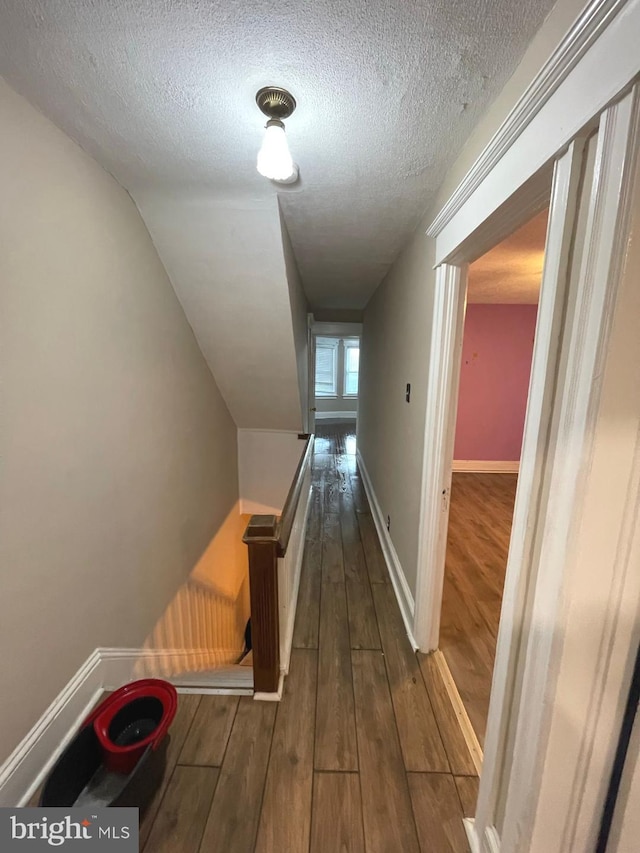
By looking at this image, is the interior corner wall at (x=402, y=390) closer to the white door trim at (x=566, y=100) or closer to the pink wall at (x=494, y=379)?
the white door trim at (x=566, y=100)

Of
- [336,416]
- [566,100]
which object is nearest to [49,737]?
[566,100]

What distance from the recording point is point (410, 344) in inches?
83.2

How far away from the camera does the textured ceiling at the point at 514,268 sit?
208 cm

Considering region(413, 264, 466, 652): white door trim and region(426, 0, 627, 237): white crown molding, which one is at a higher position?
region(426, 0, 627, 237): white crown molding

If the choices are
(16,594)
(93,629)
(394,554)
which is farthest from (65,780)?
(394,554)

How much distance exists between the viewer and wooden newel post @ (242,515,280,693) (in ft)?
4.64

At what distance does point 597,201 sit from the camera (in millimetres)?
625

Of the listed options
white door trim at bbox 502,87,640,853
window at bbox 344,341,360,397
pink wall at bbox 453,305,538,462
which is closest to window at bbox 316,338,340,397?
window at bbox 344,341,360,397

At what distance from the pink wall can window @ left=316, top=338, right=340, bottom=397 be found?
186 inches

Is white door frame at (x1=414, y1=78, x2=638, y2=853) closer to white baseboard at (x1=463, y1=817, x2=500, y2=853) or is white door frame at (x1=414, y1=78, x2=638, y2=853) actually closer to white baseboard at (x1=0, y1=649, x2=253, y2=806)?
white baseboard at (x1=463, y1=817, x2=500, y2=853)

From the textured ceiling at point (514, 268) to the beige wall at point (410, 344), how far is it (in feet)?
1.68

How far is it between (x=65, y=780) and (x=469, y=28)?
7.98 feet

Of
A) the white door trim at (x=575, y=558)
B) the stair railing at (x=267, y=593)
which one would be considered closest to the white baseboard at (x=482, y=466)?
the stair railing at (x=267, y=593)

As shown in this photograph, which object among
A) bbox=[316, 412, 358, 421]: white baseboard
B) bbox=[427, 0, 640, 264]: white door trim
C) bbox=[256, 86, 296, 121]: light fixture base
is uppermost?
bbox=[256, 86, 296, 121]: light fixture base
